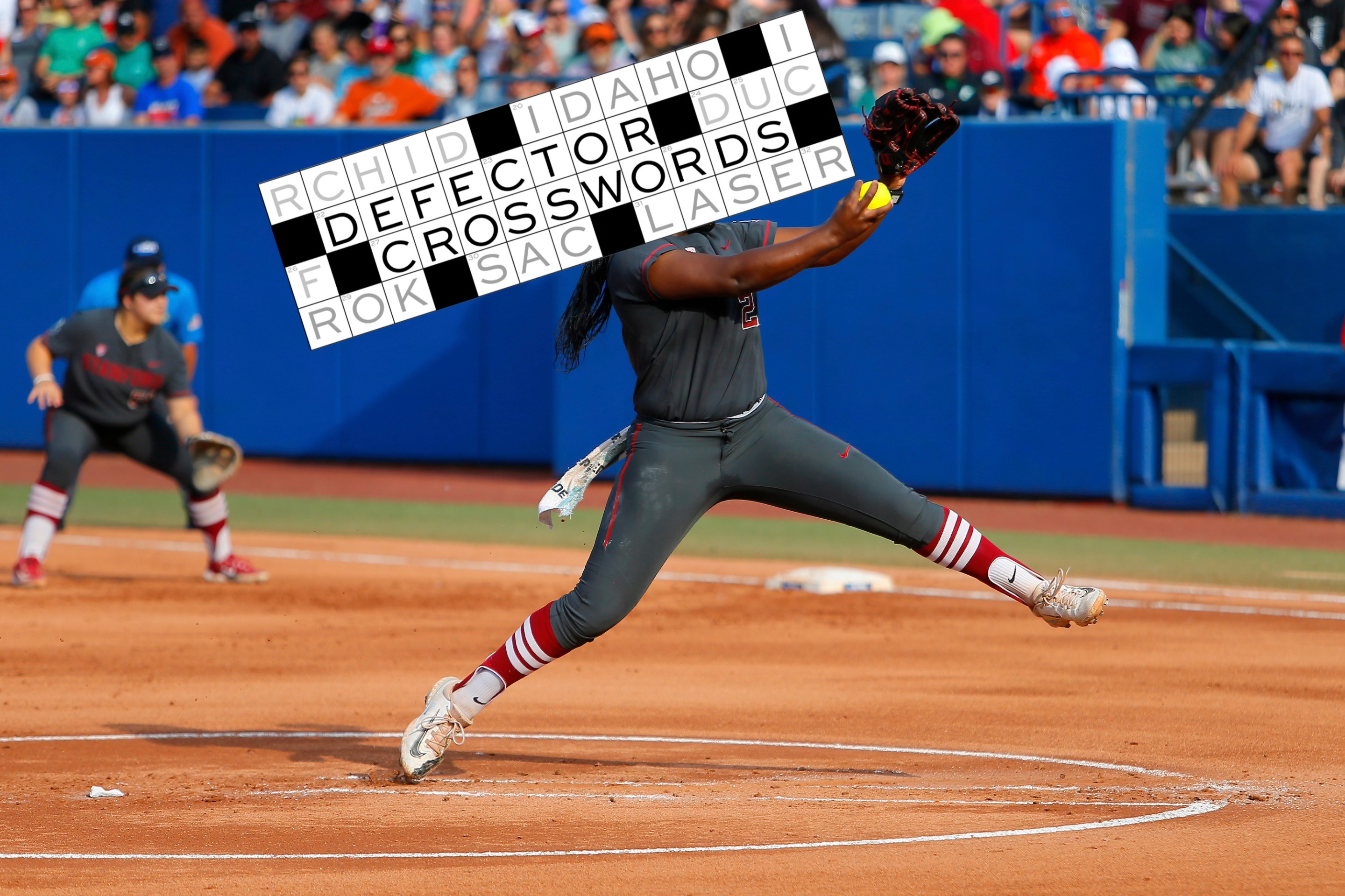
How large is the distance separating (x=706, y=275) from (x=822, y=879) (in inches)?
73.5

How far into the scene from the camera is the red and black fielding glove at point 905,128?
5344mm

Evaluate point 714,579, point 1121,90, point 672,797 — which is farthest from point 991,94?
point 672,797

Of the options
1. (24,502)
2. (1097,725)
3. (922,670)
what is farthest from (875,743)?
(24,502)

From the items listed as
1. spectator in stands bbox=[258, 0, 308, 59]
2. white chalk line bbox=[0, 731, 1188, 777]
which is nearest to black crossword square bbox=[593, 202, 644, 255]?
white chalk line bbox=[0, 731, 1188, 777]

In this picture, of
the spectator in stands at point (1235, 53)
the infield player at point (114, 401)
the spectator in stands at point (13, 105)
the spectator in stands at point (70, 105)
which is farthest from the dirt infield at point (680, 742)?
the spectator in stands at point (13, 105)

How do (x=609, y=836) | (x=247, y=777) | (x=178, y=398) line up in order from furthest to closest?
(x=178, y=398), (x=247, y=777), (x=609, y=836)

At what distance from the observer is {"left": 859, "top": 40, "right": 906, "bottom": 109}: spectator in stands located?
15344 mm

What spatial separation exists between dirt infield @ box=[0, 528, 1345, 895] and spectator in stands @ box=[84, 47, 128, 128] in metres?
8.68

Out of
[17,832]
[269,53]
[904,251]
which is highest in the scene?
[269,53]

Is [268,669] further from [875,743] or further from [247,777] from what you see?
[875,743]

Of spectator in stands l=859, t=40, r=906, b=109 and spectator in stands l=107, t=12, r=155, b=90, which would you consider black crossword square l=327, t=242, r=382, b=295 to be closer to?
spectator in stands l=859, t=40, r=906, b=109

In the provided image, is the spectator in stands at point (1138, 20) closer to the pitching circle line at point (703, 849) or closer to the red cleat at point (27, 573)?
the red cleat at point (27, 573)

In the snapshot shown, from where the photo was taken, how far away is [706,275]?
5523 mm

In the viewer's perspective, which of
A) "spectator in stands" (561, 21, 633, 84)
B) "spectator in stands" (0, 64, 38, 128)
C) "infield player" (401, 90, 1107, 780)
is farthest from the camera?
"spectator in stands" (0, 64, 38, 128)
